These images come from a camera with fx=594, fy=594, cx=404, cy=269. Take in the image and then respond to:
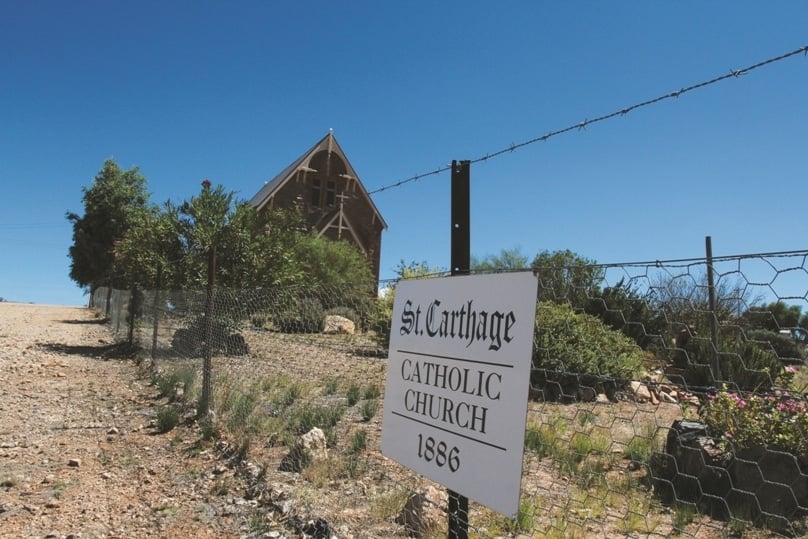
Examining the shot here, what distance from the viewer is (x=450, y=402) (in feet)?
8.82

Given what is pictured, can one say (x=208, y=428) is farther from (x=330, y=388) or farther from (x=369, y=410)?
(x=330, y=388)

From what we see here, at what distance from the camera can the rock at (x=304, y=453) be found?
15.8 ft

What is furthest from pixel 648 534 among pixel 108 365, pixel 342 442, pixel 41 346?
pixel 41 346

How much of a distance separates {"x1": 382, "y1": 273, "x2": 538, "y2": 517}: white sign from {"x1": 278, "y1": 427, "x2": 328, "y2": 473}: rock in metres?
1.86

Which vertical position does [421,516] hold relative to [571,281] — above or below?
below

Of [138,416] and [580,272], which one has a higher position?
[580,272]

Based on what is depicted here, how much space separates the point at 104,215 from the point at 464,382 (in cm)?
3825

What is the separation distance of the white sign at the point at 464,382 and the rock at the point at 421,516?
2.45 ft

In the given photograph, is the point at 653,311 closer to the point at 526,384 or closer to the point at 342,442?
the point at 526,384

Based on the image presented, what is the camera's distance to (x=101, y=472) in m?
5.04

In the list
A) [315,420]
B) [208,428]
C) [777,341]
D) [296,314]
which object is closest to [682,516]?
[777,341]

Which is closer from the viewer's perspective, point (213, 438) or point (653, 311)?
point (653, 311)

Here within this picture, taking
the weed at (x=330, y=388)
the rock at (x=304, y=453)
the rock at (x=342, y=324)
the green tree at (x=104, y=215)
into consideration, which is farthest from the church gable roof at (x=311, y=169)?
the rock at (x=304, y=453)

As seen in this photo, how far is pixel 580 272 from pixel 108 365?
11.5 metres
